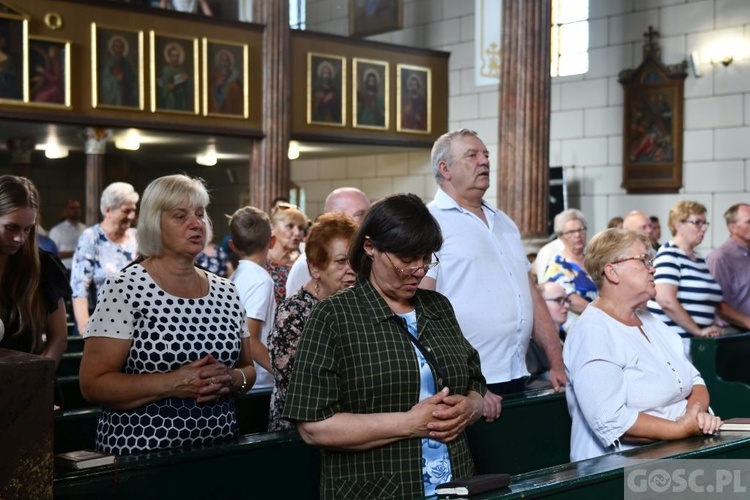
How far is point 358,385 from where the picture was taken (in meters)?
2.72

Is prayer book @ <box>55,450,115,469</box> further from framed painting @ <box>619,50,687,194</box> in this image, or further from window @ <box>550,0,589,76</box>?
window @ <box>550,0,589,76</box>

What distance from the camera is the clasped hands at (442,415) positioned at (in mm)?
2686

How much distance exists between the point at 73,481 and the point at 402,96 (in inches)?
525

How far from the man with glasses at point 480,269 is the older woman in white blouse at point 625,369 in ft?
1.35

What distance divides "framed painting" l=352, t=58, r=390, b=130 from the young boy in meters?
10.2

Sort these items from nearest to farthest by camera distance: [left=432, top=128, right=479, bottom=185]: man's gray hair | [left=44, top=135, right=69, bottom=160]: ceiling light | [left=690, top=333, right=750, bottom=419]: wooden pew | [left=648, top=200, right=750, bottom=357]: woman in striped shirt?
1. [left=432, top=128, right=479, bottom=185]: man's gray hair
2. [left=690, top=333, right=750, bottom=419]: wooden pew
3. [left=648, top=200, right=750, bottom=357]: woman in striped shirt
4. [left=44, top=135, right=69, bottom=160]: ceiling light

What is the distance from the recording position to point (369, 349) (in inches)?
107

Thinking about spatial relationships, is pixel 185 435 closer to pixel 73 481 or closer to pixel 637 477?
pixel 73 481

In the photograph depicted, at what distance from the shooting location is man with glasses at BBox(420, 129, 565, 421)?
4.21 m

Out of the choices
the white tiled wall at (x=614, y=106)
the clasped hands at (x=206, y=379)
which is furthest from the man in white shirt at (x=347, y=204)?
the white tiled wall at (x=614, y=106)

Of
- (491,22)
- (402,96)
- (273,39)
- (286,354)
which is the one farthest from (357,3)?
(286,354)

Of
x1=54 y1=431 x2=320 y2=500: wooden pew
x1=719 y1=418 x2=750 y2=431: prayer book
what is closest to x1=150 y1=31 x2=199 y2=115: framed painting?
x1=54 y1=431 x2=320 y2=500: wooden pew

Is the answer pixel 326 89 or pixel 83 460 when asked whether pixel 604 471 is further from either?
pixel 326 89

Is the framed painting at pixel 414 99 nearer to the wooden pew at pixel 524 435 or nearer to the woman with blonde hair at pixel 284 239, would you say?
the woman with blonde hair at pixel 284 239
